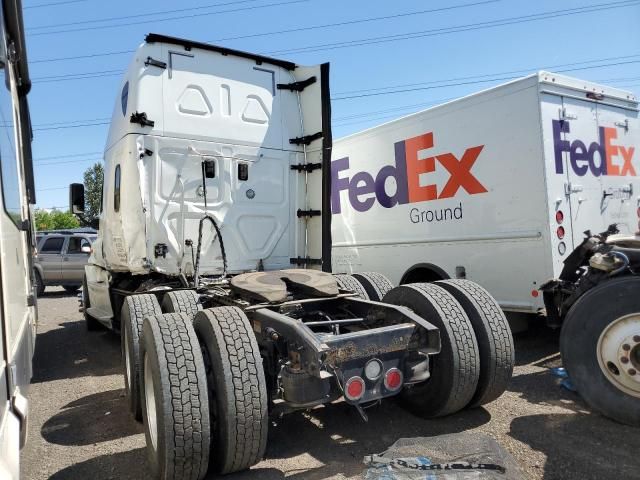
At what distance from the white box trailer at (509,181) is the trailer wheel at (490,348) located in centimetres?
213

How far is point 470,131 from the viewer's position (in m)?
6.53

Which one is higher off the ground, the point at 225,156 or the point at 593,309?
the point at 225,156

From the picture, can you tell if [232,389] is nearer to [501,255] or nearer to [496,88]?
[501,255]

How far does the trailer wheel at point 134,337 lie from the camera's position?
4.25 m

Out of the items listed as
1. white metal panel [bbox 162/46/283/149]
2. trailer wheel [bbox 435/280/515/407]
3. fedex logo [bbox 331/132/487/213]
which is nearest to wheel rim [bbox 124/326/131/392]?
white metal panel [bbox 162/46/283/149]

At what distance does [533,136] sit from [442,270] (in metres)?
2.14

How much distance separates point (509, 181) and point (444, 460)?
3960 millimetres

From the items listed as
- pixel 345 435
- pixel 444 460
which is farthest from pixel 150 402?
pixel 444 460

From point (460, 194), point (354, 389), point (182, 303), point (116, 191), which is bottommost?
point (354, 389)

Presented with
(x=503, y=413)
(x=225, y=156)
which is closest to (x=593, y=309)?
(x=503, y=413)

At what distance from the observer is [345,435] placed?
12.5 feet

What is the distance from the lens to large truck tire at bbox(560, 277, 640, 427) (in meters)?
3.68

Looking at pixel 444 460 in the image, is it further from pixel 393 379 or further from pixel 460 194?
pixel 460 194

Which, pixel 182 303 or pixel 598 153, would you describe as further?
pixel 598 153
